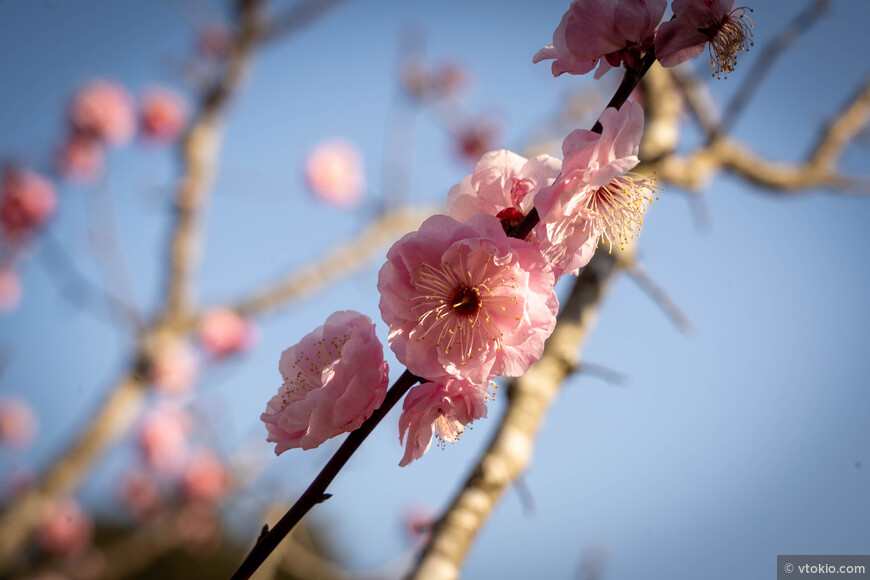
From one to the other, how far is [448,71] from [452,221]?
198 inches

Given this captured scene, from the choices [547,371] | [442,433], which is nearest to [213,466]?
[547,371]


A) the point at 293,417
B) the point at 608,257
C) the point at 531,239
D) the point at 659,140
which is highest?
the point at 659,140

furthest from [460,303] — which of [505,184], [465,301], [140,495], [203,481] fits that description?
[140,495]

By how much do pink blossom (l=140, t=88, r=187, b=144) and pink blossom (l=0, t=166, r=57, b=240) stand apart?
0.83 metres

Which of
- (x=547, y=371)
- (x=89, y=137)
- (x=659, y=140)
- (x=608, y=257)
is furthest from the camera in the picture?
(x=89, y=137)

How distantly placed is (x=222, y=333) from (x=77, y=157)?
1.79 m

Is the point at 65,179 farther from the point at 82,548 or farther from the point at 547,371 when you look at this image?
the point at 547,371

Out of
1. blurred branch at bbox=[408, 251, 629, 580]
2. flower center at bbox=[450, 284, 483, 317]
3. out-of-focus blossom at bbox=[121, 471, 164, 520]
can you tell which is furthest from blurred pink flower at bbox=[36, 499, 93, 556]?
flower center at bbox=[450, 284, 483, 317]

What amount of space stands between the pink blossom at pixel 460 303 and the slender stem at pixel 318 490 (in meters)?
0.03

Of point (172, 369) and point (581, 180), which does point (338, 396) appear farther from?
point (172, 369)

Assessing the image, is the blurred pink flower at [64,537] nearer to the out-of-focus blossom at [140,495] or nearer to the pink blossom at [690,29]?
the out-of-focus blossom at [140,495]

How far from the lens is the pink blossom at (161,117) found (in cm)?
421

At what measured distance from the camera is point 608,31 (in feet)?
1.60

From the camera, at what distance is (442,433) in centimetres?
58
